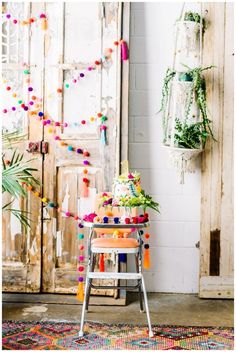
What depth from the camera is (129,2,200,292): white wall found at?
440 cm

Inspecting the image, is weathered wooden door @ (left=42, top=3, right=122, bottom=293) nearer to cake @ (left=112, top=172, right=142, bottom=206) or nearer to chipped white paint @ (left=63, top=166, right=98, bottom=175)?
chipped white paint @ (left=63, top=166, right=98, bottom=175)

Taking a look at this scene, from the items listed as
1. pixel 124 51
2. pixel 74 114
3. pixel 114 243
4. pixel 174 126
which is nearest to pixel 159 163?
pixel 174 126

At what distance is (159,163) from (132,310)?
1201mm

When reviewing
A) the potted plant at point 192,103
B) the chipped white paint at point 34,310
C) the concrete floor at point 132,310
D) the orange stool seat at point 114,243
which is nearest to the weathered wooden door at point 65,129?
the concrete floor at point 132,310

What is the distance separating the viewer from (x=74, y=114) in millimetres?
4234

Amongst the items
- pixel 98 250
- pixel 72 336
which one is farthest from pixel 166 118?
pixel 72 336

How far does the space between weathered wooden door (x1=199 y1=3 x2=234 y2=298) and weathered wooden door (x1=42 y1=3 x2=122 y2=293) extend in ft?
Answer: 2.49

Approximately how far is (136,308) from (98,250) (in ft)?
2.45

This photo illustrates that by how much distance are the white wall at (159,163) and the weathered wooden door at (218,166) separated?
4.1 inches

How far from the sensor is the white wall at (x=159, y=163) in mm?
4398

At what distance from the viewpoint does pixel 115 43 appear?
416 centimetres

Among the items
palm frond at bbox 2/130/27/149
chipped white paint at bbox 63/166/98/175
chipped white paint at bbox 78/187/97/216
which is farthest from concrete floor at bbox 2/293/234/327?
palm frond at bbox 2/130/27/149

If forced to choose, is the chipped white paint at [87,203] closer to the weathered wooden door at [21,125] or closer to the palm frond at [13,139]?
the weathered wooden door at [21,125]

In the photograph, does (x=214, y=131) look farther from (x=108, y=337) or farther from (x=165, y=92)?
(x=108, y=337)
